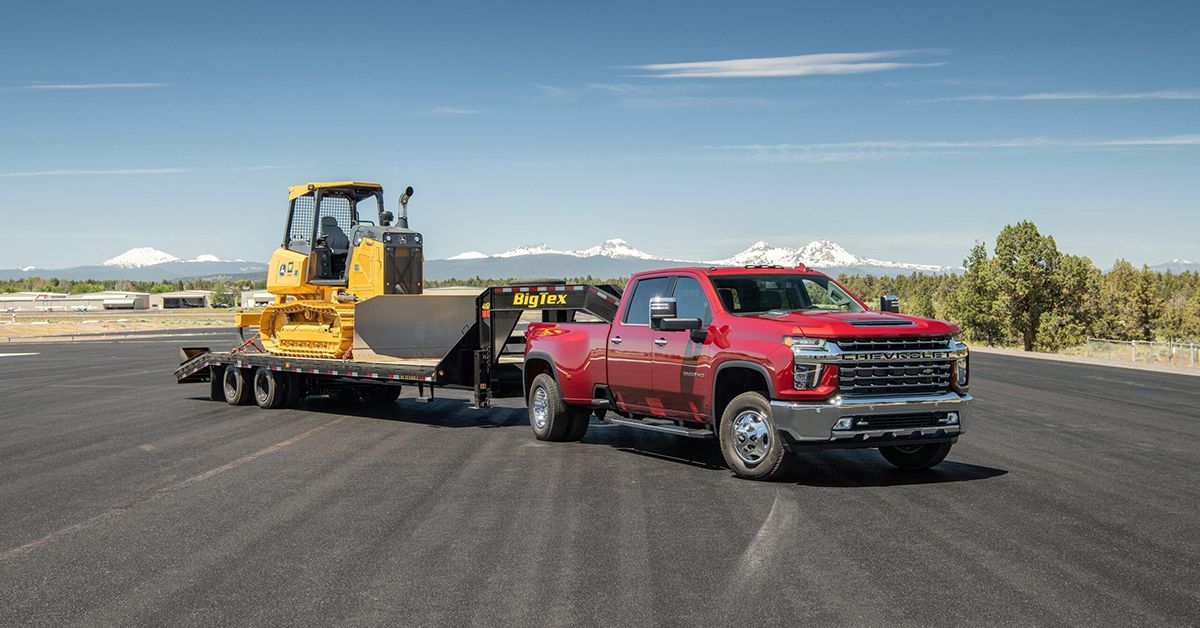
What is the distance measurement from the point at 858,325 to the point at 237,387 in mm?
13593

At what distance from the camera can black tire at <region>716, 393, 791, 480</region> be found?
10414mm

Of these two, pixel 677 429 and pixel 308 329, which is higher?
pixel 308 329

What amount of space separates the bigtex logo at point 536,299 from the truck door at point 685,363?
3.26 m

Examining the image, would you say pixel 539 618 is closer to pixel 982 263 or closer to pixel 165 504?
pixel 165 504

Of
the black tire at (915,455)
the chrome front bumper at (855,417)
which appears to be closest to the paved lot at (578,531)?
the black tire at (915,455)

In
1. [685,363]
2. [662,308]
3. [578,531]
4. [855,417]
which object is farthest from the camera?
[685,363]

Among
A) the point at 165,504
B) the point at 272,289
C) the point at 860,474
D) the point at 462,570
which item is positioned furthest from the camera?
the point at 272,289

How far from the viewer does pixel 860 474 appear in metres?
11.2

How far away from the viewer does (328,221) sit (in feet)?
66.4

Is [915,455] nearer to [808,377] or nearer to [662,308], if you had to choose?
[808,377]

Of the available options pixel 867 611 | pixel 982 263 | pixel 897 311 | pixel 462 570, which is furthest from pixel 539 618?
pixel 982 263

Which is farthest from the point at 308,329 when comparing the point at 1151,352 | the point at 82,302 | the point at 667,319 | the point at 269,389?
the point at 82,302

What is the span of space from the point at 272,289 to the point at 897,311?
42.6 feet

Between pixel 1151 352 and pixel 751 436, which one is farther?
pixel 1151 352
